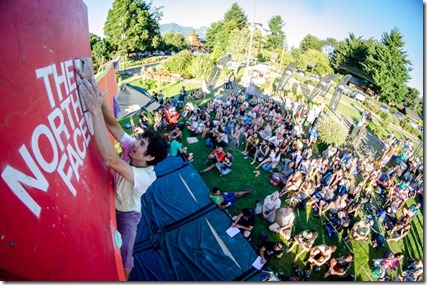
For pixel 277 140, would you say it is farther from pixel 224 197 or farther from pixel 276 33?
pixel 276 33

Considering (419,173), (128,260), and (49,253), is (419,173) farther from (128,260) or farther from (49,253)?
(49,253)

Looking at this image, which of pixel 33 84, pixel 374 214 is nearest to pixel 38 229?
pixel 33 84

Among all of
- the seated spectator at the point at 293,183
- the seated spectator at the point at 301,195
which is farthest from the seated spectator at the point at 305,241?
the seated spectator at the point at 293,183

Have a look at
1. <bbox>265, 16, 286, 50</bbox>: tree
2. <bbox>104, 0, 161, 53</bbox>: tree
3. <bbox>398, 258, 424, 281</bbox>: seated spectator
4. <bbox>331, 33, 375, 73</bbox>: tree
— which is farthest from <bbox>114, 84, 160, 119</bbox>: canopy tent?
<bbox>265, 16, 286, 50</bbox>: tree

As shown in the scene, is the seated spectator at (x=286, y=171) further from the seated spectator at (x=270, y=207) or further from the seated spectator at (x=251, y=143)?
the seated spectator at (x=270, y=207)

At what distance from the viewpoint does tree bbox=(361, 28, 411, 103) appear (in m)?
27.6

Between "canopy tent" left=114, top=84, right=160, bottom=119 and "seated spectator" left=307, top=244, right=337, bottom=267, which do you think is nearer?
"seated spectator" left=307, top=244, right=337, bottom=267

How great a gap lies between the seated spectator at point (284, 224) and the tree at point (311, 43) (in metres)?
68.3

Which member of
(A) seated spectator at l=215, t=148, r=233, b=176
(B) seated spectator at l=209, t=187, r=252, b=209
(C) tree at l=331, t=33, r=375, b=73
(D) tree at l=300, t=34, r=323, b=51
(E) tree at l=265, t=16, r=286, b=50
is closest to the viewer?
(B) seated spectator at l=209, t=187, r=252, b=209

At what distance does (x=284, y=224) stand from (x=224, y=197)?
6.36 feet

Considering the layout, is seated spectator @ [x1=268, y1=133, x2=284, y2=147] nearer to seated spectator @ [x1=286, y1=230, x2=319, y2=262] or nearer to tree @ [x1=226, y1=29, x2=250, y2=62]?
seated spectator @ [x1=286, y1=230, x2=319, y2=262]

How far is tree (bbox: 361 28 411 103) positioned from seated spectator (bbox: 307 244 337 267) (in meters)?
30.1

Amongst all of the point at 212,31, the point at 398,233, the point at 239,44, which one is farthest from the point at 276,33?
the point at 398,233

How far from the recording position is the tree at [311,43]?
64.7 metres
